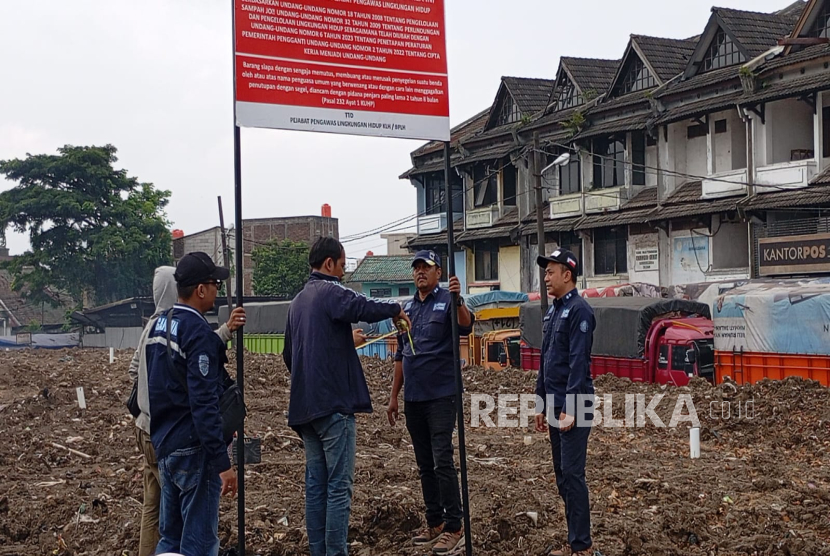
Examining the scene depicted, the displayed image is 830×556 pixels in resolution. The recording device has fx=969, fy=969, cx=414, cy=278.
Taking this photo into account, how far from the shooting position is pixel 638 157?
3444 cm

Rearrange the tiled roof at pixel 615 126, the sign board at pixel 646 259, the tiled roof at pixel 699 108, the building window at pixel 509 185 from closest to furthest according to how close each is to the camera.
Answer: the tiled roof at pixel 699 108, the tiled roof at pixel 615 126, the sign board at pixel 646 259, the building window at pixel 509 185

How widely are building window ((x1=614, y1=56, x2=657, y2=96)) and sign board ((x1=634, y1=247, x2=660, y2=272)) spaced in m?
5.70

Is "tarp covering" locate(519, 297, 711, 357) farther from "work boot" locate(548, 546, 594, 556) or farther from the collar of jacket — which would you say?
the collar of jacket

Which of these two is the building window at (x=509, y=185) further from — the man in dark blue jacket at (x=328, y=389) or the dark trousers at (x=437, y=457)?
the man in dark blue jacket at (x=328, y=389)

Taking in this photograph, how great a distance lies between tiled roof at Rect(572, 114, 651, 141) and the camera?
32719 millimetres

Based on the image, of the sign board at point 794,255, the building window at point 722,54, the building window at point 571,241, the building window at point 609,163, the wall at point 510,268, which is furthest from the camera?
the wall at point 510,268

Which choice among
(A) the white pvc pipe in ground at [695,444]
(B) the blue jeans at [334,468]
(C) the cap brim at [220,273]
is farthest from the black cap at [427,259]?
(A) the white pvc pipe in ground at [695,444]

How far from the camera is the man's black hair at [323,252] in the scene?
6223 mm

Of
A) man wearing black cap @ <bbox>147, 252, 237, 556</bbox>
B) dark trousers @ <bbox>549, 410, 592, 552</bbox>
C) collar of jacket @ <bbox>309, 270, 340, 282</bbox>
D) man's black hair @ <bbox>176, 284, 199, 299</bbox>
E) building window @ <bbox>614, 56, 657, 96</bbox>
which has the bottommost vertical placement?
dark trousers @ <bbox>549, 410, 592, 552</bbox>

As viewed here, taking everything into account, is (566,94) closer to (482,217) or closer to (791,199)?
→ (482,217)

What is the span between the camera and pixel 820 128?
2709 centimetres

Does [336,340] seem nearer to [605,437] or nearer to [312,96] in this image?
[312,96]

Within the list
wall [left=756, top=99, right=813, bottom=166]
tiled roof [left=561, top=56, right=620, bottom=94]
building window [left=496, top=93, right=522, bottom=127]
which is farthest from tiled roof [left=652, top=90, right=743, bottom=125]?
building window [left=496, top=93, right=522, bottom=127]

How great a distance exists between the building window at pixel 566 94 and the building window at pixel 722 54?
669 cm
